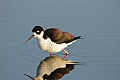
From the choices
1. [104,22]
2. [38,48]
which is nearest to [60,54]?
[38,48]

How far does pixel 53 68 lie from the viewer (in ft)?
29.0

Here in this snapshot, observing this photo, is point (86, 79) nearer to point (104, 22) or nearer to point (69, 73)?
point (69, 73)

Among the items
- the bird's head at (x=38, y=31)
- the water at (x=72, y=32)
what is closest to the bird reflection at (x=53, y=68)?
the water at (x=72, y=32)

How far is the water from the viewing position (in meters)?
8.70

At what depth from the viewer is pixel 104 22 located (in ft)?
38.4

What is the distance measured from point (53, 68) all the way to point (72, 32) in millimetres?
2248

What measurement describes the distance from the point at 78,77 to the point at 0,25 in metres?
3.97

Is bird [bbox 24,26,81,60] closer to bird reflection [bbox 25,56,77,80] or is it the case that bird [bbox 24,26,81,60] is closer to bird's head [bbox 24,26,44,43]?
bird's head [bbox 24,26,44,43]

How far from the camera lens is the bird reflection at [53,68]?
8.37 meters

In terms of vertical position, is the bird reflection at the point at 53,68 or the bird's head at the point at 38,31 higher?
the bird's head at the point at 38,31

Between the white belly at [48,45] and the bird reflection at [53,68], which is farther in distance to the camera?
the white belly at [48,45]

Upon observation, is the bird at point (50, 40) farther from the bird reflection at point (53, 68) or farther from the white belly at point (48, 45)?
the bird reflection at point (53, 68)

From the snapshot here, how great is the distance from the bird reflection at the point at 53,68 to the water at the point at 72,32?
0.44 feet

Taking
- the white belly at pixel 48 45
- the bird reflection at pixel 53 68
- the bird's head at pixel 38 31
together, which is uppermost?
the bird's head at pixel 38 31
